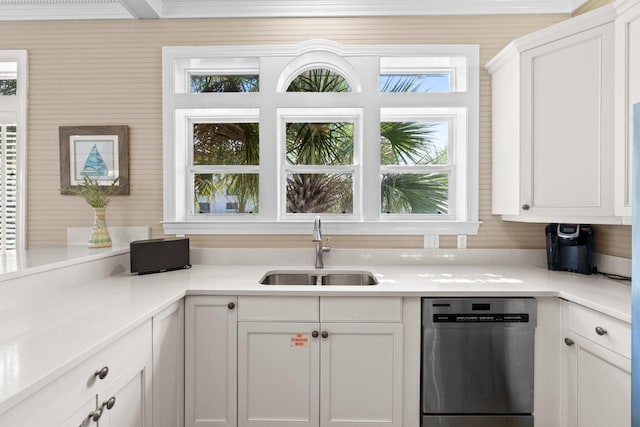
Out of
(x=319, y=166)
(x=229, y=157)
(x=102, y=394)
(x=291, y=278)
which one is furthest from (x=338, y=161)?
(x=102, y=394)

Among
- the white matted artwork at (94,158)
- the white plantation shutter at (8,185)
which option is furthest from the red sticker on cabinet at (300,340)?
the white plantation shutter at (8,185)

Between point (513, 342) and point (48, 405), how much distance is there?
1957mm

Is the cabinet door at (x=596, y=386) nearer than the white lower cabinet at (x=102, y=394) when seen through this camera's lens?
No

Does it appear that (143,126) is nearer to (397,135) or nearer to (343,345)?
(397,135)

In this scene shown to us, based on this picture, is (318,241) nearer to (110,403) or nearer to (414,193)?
(414,193)

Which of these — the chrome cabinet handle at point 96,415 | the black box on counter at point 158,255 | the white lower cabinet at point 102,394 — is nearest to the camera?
the white lower cabinet at point 102,394

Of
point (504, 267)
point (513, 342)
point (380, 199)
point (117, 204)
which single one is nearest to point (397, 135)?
point (380, 199)

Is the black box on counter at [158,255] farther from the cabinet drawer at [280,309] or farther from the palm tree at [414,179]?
the palm tree at [414,179]

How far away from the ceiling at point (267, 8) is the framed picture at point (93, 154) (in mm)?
819

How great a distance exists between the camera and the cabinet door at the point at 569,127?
189cm

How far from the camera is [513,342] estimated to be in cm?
188

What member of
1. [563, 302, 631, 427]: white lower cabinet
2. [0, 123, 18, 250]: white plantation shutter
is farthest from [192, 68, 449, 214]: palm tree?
[0, 123, 18, 250]: white plantation shutter

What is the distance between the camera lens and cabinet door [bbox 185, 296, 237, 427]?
1.91 metres

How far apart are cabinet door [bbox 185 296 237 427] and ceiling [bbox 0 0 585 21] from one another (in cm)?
200
